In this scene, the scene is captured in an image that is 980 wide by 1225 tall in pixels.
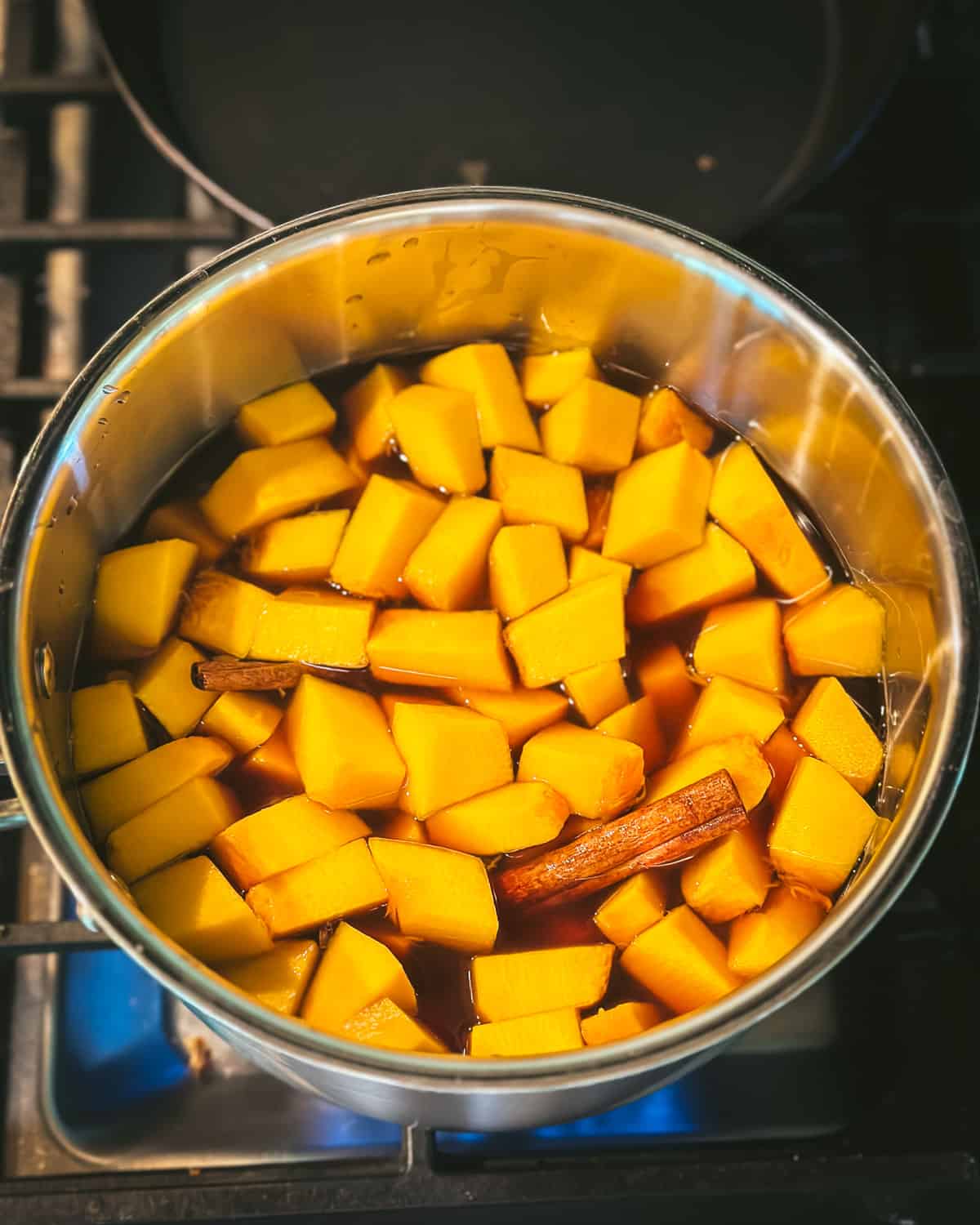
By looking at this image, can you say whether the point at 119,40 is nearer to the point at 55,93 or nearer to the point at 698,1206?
the point at 55,93

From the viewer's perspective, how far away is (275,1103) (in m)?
1.05

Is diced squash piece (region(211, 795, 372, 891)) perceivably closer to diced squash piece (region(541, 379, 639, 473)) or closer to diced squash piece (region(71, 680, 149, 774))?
diced squash piece (region(71, 680, 149, 774))

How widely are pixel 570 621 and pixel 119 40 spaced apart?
0.89m

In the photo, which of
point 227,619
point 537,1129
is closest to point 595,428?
point 227,619

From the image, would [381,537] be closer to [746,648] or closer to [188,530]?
[188,530]

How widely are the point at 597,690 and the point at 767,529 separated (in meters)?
0.25

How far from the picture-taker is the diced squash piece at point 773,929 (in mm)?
→ 886

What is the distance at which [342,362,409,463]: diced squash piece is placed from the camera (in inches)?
42.5

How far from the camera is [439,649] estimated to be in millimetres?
969

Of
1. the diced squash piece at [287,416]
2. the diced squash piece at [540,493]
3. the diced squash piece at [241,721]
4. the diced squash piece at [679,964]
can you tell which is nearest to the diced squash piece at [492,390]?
the diced squash piece at [540,493]

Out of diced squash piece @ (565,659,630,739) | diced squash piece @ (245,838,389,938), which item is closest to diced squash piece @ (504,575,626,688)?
diced squash piece @ (565,659,630,739)

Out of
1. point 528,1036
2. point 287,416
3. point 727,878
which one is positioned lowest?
point 528,1036

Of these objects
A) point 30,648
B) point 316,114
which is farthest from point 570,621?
point 316,114

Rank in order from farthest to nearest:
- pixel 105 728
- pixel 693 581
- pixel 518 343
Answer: pixel 518 343 → pixel 693 581 → pixel 105 728
